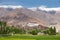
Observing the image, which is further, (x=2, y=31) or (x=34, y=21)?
(x=34, y=21)

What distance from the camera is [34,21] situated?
639 feet

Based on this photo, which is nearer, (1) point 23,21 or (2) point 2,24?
(2) point 2,24

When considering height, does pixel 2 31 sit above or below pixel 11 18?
below

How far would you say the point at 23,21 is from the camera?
19975 centimetres

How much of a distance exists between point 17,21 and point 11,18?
6.52 metres

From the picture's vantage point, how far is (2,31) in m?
58.3

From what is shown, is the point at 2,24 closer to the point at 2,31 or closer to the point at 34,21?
the point at 2,31

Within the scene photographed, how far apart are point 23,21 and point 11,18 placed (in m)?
11.8

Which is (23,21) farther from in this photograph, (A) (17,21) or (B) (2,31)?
(B) (2,31)

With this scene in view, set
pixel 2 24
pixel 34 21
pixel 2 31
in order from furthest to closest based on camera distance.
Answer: pixel 34 21 < pixel 2 24 < pixel 2 31

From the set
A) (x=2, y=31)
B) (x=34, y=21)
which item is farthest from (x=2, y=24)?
(x=34, y=21)

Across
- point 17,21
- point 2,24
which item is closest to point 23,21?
point 17,21

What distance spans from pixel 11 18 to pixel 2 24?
445 ft

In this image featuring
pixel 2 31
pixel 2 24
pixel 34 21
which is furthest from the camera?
pixel 34 21
